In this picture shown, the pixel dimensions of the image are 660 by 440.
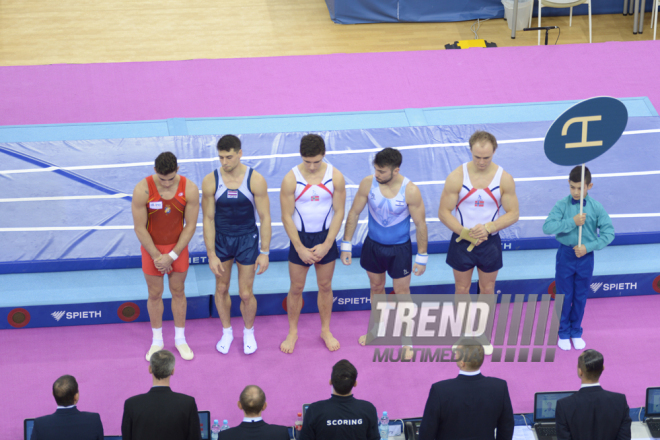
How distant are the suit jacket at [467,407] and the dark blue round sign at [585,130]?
2.04 metres

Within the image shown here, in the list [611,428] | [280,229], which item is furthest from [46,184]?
[611,428]

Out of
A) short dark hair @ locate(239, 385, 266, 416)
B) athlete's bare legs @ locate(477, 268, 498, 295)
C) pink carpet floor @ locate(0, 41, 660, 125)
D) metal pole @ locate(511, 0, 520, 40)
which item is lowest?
short dark hair @ locate(239, 385, 266, 416)

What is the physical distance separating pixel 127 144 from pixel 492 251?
4386 mm

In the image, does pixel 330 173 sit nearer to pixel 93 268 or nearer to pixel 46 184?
pixel 93 268

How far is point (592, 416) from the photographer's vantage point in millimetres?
3947

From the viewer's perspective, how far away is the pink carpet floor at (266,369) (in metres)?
5.36

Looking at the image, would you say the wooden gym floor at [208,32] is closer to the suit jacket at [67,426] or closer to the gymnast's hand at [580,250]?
the gymnast's hand at [580,250]

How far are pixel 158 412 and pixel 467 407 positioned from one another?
1657 millimetres

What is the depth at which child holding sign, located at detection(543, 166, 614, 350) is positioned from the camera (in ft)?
17.8

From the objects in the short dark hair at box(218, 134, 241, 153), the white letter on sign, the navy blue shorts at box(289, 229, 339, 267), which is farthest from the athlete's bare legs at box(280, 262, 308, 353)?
the white letter on sign

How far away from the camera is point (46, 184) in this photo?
7.30 metres

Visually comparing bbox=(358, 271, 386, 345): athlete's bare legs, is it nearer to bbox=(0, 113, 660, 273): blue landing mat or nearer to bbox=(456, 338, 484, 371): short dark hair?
bbox=(0, 113, 660, 273): blue landing mat

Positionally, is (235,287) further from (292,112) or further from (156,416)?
(292,112)

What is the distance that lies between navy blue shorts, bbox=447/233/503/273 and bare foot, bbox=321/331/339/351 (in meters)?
1.13
